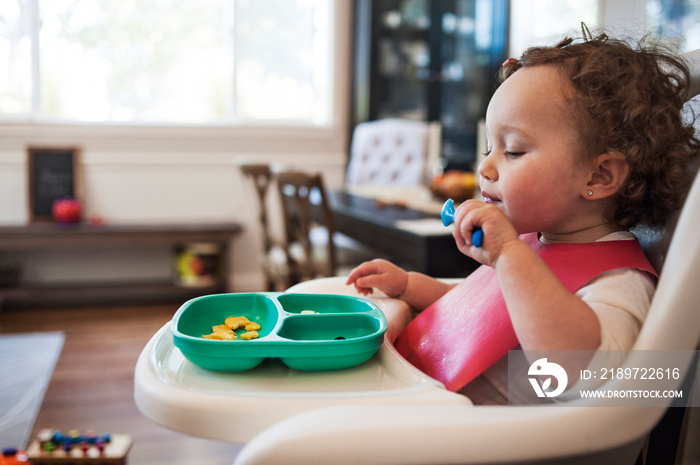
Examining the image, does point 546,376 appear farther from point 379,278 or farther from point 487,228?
point 379,278

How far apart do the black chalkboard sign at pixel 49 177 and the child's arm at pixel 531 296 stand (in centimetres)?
370

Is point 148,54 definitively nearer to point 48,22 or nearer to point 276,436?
point 48,22

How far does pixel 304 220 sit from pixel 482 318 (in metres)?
1.65

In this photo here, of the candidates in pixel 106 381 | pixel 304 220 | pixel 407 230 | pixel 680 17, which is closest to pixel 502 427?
pixel 407 230

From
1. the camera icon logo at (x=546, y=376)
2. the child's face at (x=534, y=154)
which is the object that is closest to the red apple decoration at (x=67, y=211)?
the child's face at (x=534, y=154)

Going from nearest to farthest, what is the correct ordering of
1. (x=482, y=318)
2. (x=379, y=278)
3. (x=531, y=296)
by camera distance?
(x=531, y=296), (x=482, y=318), (x=379, y=278)

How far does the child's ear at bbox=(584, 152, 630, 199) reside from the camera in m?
0.69

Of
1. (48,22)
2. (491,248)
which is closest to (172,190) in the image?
(48,22)

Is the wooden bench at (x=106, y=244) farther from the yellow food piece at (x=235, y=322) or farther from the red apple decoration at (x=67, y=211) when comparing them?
the yellow food piece at (x=235, y=322)

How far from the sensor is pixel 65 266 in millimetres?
3828

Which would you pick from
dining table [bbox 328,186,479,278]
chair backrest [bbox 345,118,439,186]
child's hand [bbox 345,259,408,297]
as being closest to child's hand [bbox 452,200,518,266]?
child's hand [bbox 345,259,408,297]

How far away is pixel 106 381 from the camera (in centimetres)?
236

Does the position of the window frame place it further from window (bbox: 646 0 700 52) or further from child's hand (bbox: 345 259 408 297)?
child's hand (bbox: 345 259 408 297)

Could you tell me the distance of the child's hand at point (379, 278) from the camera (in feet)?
2.77
